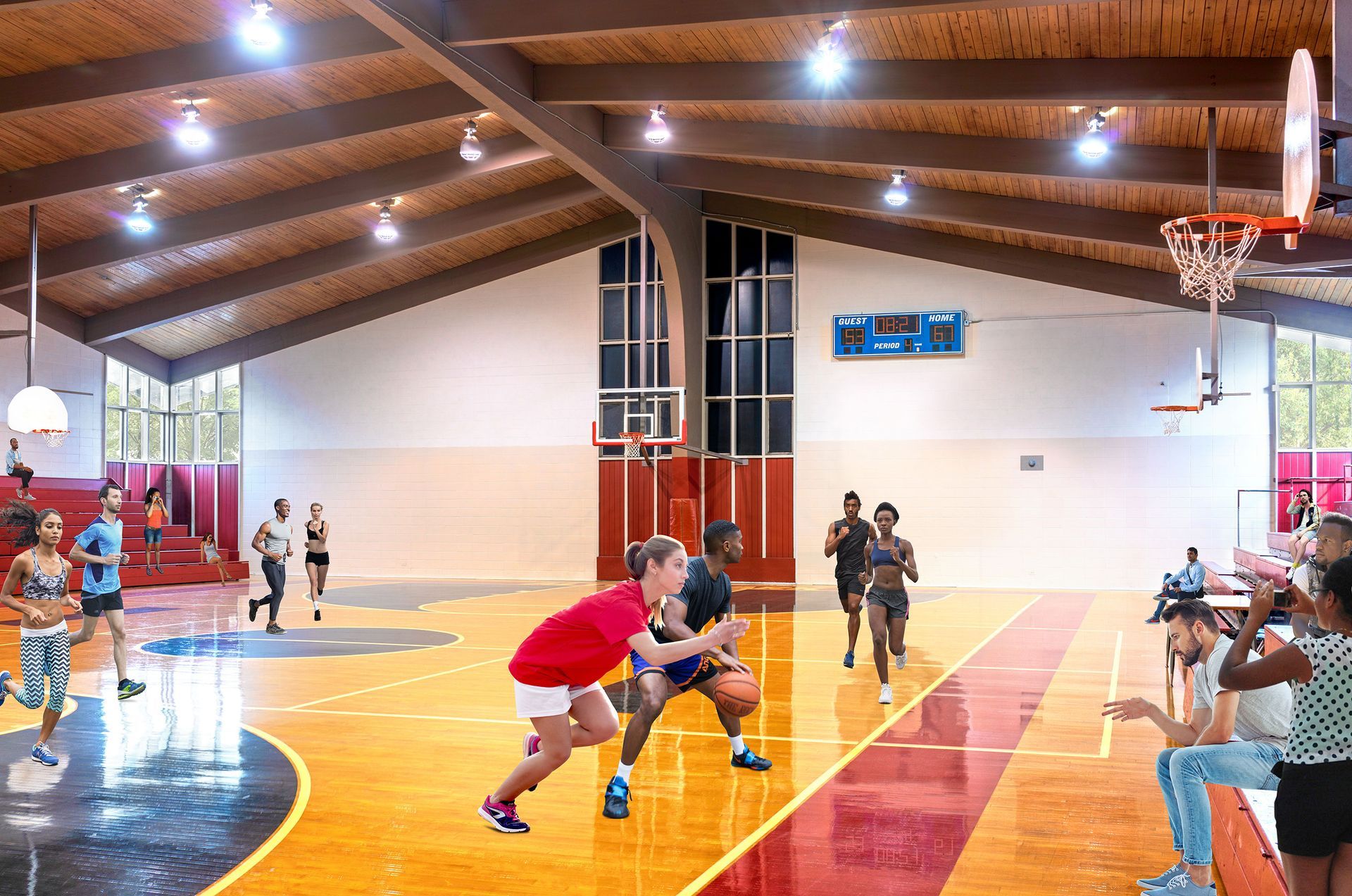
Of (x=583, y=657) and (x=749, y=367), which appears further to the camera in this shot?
(x=749, y=367)

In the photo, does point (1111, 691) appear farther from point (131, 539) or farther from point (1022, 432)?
point (131, 539)

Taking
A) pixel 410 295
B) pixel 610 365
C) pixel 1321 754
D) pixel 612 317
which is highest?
pixel 410 295

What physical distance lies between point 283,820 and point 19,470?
1916 cm

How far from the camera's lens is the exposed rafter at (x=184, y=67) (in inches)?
511

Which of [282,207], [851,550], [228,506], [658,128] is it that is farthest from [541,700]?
[228,506]

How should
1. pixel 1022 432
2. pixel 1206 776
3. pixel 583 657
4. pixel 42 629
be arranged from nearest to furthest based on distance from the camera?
pixel 1206 776 → pixel 583 657 → pixel 42 629 → pixel 1022 432

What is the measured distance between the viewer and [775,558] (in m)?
24.0

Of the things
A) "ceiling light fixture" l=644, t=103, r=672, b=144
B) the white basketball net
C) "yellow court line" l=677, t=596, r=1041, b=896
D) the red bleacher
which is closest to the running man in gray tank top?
"ceiling light fixture" l=644, t=103, r=672, b=144

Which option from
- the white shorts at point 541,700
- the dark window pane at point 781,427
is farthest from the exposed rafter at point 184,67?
the dark window pane at point 781,427

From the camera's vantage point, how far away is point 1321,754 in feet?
10.5

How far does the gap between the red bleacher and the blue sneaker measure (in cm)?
1794

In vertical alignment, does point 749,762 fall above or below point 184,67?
below

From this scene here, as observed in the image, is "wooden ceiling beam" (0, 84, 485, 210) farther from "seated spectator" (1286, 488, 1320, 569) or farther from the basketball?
"seated spectator" (1286, 488, 1320, 569)

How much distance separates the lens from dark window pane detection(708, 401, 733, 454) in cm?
2458
